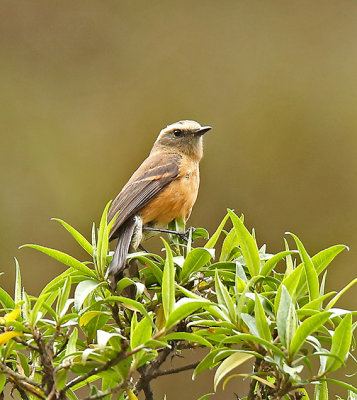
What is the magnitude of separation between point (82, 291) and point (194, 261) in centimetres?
21

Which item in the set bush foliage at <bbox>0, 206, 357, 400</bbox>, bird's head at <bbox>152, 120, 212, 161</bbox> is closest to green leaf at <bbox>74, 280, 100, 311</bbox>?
bush foliage at <bbox>0, 206, 357, 400</bbox>

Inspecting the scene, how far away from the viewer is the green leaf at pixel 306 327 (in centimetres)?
105

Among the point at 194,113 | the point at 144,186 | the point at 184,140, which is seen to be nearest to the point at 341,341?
the point at 144,186

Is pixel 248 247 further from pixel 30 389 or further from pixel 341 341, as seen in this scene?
pixel 30 389

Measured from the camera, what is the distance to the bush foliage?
1.08m

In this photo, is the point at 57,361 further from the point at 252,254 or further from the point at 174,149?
A: the point at 174,149

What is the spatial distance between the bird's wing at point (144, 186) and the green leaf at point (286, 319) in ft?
2.79

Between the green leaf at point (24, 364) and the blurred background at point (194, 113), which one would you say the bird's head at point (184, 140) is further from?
the green leaf at point (24, 364)

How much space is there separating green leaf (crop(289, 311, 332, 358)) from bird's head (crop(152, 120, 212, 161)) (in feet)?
5.81

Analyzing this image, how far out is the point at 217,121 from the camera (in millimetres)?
4316

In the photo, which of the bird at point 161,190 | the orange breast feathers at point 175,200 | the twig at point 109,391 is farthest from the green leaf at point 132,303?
the orange breast feathers at point 175,200

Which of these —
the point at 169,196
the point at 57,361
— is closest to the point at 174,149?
the point at 169,196

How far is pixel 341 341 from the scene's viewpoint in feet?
3.52

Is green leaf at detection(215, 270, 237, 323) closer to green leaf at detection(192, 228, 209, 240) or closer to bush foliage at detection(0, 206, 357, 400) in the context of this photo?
bush foliage at detection(0, 206, 357, 400)
